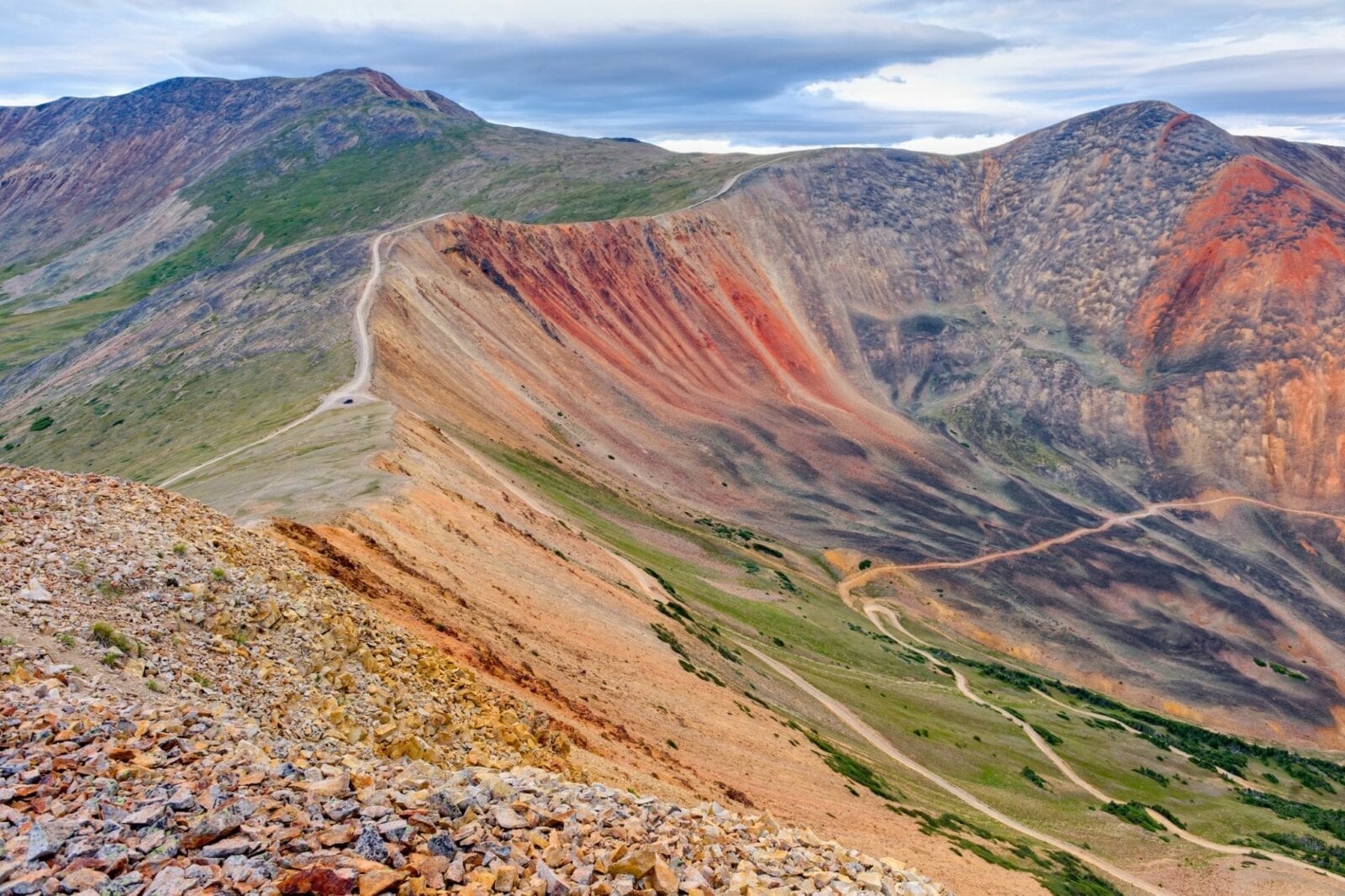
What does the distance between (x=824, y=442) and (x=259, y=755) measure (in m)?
99.2

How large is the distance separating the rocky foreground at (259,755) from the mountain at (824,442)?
16.7 ft

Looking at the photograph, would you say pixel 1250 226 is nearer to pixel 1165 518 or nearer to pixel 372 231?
pixel 1165 518

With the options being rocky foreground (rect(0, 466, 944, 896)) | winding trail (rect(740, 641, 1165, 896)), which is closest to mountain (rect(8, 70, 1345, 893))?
winding trail (rect(740, 641, 1165, 896))

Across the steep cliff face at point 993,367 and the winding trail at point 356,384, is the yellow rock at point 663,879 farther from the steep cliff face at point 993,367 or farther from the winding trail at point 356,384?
the steep cliff face at point 993,367

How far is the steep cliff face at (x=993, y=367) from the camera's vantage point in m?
88.1

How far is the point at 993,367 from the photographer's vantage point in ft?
450

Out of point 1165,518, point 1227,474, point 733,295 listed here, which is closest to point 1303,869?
point 1165,518

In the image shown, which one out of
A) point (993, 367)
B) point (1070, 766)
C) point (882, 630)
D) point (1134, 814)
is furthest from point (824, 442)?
point (1134, 814)

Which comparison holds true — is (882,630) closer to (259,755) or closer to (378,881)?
(259,755)

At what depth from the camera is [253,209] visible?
17812 cm

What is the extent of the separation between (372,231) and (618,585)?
238 feet

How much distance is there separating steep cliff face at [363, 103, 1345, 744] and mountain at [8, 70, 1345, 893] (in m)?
0.62

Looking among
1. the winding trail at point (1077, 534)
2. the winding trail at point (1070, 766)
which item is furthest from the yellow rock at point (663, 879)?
the winding trail at point (1077, 534)

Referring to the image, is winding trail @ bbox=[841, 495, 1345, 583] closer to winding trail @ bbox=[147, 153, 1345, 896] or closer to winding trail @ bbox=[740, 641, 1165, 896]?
winding trail @ bbox=[147, 153, 1345, 896]
